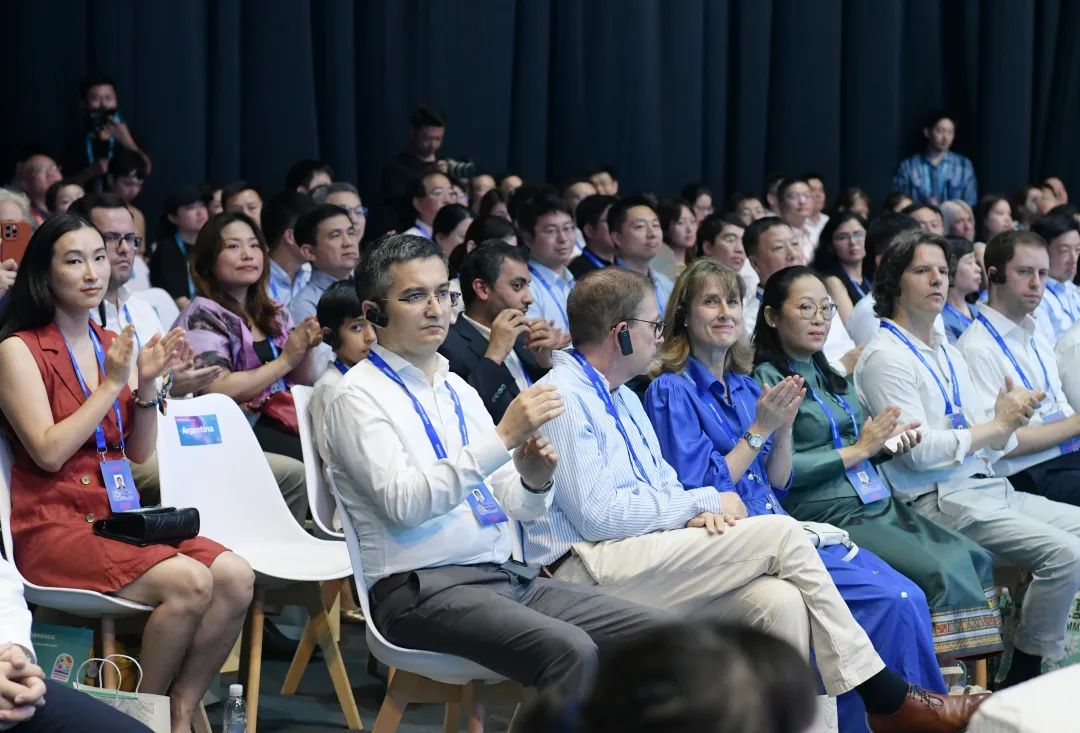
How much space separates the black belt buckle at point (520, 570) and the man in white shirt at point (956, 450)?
1331mm

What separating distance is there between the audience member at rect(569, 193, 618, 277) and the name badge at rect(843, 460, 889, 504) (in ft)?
8.06

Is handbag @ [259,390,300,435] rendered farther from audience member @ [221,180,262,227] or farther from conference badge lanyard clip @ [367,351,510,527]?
audience member @ [221,180,262,227]

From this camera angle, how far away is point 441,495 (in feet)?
8.91

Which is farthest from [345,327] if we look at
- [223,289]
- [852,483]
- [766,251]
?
[766,251]

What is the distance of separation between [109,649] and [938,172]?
8143 millimetres

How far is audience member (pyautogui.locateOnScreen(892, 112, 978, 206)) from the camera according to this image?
9.99m

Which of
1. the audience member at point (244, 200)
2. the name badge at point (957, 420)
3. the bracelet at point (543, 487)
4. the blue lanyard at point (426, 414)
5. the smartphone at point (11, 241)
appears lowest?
the name badge at point (957, 420)

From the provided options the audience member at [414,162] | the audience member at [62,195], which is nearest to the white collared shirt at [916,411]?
the audience member at [62,195]

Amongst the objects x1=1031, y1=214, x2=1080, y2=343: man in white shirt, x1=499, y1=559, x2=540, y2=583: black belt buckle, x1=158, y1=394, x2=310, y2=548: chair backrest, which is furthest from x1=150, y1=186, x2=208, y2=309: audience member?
x1=1031, y1=214, x2=1080, y2=343: man in white shirt

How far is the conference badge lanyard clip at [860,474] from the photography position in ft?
12.2

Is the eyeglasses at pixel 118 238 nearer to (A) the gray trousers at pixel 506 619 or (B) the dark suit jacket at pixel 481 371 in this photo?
(B) the dark suit jacket at pixel 481 371

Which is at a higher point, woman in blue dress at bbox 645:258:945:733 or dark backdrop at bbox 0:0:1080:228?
dark backdrop at bbox 0:0:1080:228

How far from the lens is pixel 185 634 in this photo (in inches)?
117

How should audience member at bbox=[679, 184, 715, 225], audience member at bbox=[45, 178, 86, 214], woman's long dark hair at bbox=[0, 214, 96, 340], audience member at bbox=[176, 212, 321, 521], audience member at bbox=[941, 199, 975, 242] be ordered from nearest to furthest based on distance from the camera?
woman's long dark hair at bbox=[0, 214, 96, 340], audience member at bbox=[176, 212, 321, 521], audience member at bbox=[45, 178, 86, 214], audience member at bbox=[941, 199, 975, 242], audience member at bbox=[679, 184, 715, 225]
